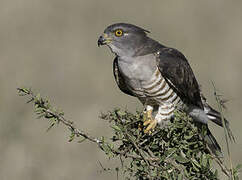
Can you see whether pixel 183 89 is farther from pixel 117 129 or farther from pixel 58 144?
pixel 58 144

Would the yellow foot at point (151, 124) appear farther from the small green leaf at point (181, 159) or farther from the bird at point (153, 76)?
the small green leaf at point (181, 159)

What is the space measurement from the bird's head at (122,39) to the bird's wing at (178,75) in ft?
0.90

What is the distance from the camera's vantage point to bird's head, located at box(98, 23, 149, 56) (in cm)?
625

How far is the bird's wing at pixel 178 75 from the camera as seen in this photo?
20.0 feet

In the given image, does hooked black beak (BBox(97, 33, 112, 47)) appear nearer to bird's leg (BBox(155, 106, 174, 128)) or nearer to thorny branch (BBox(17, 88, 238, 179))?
bird's leg (BBox(155, 106, 174, 128))

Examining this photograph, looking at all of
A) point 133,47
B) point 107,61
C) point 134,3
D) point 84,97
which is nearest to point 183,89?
point 133,47

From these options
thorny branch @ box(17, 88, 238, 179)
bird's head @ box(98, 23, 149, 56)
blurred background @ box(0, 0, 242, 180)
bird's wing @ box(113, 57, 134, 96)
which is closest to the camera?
thorny branch @ box(17, 88, 238, 179)

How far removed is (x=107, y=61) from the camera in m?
11.8

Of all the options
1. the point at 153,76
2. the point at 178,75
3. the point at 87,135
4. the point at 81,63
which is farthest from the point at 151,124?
the point at 81,63

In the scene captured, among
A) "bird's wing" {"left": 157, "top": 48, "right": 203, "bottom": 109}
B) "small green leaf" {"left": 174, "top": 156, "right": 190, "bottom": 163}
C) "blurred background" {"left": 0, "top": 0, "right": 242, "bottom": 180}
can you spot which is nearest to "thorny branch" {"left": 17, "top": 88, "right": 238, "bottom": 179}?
"small green leaf" {"left": 174, "top": 156, "right": 190, "bottom": 163}

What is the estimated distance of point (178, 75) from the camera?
6.17m

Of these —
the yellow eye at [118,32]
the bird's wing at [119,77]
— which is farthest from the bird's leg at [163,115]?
the yellow eye at [118,32]

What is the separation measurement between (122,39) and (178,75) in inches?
26.4

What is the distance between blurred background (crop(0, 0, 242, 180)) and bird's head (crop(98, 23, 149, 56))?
1634mm
